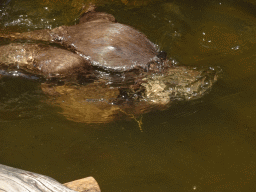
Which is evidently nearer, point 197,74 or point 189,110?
point 189,110

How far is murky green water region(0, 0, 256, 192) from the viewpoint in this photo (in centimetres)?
259

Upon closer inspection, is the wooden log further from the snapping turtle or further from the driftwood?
the snapping turtle

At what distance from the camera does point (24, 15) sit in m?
4.28

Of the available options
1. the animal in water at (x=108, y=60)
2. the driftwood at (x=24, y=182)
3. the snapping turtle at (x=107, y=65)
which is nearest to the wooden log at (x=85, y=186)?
the driftwood at (x=24, y=182)

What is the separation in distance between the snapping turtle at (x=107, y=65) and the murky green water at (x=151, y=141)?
0.19 m

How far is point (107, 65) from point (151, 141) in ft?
2.94

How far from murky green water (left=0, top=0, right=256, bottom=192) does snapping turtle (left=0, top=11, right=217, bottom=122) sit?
0.19 m

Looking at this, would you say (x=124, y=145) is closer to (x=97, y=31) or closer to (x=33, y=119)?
(x=33, y=119)

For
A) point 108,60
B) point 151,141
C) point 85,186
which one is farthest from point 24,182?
point 108,60

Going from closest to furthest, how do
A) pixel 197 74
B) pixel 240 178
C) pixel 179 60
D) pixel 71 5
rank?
pixel 240 178, pixel 197 74, pixel 179 60, pixel 71 5

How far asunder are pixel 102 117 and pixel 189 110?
35.8 inches

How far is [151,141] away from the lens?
2854 millimetres

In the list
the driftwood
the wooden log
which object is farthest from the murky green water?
the driftwood

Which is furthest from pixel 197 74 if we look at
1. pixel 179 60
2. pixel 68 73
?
pixel 68 73
